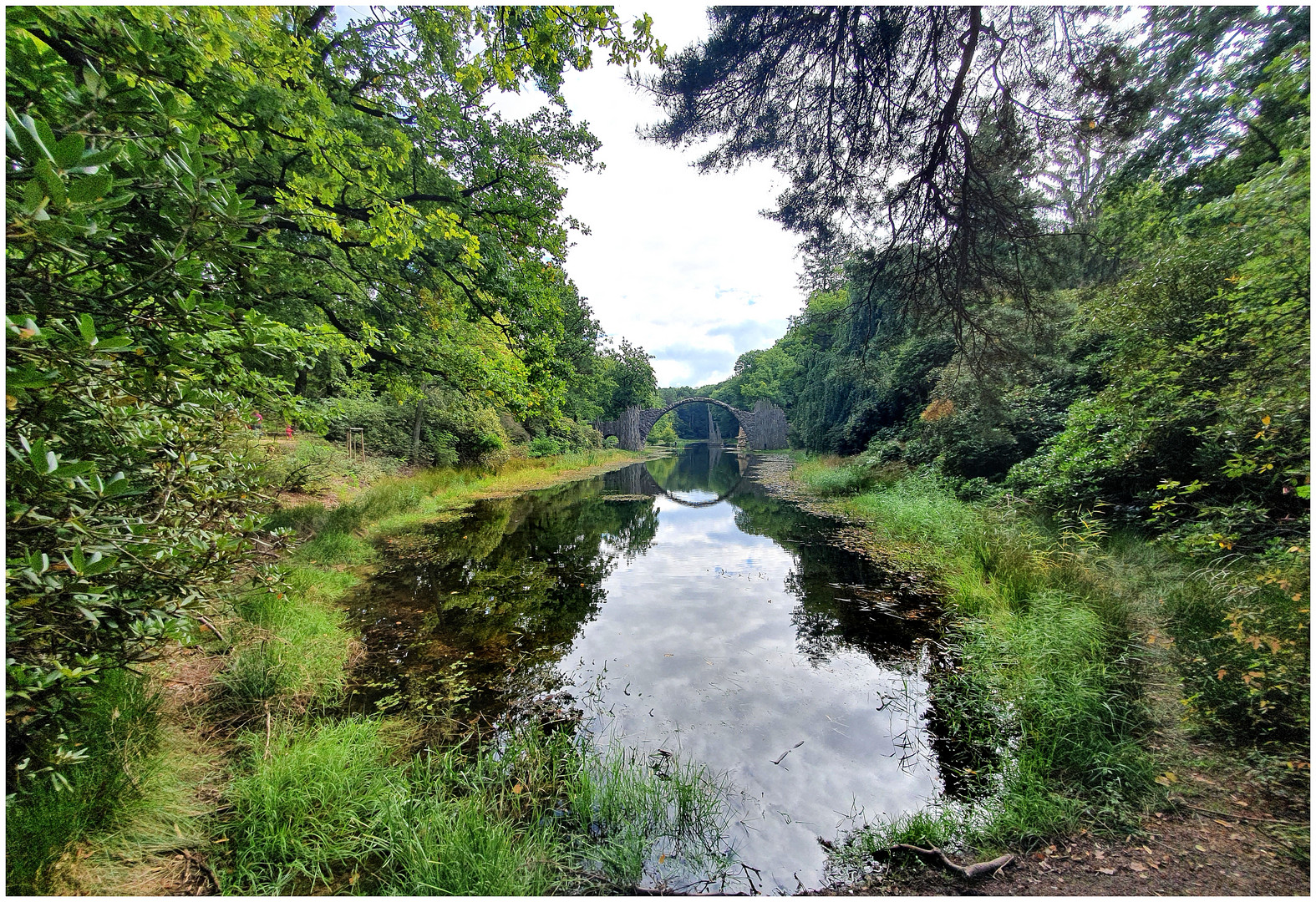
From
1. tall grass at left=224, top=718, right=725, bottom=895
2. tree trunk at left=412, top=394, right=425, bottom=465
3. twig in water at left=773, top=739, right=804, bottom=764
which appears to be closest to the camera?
tall grass at left=224, top=718, right=725, bottom=895

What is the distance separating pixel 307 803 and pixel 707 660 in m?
3.10

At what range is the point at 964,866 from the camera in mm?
2037

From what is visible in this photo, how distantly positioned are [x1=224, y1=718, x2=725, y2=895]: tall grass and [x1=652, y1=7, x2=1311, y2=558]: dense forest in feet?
12.4

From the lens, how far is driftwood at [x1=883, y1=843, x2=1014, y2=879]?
196 cm

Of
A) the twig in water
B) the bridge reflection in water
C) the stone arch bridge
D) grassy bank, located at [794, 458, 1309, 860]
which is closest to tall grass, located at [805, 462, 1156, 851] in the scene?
grassy bank, located at [794, 458, 1309, 860]

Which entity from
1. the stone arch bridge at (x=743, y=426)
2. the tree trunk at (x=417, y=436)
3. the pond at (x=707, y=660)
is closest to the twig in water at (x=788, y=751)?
the pond at (x=707, y=660)

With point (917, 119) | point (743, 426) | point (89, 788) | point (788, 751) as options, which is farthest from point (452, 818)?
point (743, 426)

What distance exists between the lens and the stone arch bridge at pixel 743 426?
115ft

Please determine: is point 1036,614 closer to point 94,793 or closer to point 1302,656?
point 1302,656

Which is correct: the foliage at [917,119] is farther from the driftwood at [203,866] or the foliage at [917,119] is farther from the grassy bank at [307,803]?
the driftwood at [203,866]

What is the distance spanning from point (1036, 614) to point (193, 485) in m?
6.16

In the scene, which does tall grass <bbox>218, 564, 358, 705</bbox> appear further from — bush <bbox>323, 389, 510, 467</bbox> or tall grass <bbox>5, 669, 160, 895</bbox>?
bush <bbox>323, 389, 510, 467</bbox>

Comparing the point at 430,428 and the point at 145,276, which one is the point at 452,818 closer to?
the point at 145,276

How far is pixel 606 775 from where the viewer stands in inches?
102
